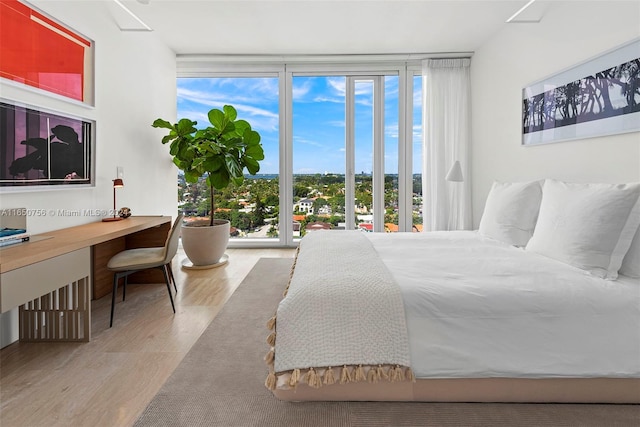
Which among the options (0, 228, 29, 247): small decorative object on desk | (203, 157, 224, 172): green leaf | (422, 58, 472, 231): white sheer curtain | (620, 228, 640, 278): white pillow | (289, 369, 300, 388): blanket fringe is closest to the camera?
(289, 369, 300, 388): blanket fringe

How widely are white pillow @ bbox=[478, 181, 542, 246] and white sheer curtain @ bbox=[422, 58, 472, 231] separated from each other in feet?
5.84

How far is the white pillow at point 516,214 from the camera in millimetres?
2617

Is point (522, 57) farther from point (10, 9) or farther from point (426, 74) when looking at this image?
point (10, 9)

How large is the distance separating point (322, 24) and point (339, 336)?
3489mm

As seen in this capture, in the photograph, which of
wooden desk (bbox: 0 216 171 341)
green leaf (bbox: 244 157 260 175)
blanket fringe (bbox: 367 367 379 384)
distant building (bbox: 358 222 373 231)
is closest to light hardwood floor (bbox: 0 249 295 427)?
wooden desk (bbox: 0 216 171 341)

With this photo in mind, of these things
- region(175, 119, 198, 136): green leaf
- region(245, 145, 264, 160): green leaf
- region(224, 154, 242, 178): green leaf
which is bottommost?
region(224, 154, 242, 178): green leaf

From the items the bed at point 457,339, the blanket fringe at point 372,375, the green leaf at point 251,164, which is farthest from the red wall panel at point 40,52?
the blanket fringe at point 372,375

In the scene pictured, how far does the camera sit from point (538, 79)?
3.18 meters

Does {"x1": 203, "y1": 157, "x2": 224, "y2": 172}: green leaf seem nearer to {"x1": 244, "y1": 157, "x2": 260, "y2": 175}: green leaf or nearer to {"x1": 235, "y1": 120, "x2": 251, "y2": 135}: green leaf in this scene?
{"x1": 244, "y1": 157, "x2": 260, "y2": 175}: green leaf

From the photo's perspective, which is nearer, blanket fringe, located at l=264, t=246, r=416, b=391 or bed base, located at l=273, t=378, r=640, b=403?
blanket fringe, located at l=264, t=246, r=416, b=391

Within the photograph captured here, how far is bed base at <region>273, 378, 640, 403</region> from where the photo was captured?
1521 millimetres

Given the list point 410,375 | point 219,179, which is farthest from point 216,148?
point 410,375

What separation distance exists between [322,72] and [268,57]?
2.52 ft

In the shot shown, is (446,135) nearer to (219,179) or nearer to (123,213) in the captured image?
(219,179)
